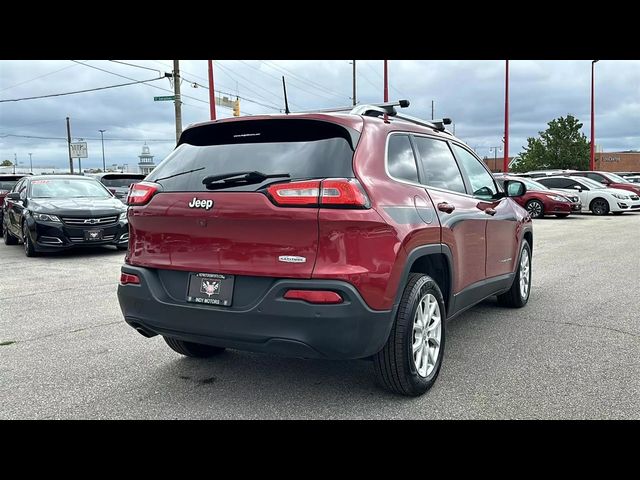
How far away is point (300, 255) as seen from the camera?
125 inches

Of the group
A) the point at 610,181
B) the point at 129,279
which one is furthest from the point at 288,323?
the point at 610,181

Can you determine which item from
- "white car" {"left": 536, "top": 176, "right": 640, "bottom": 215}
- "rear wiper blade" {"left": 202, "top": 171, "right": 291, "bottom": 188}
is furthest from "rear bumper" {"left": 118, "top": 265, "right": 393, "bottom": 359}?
"white car" {"left": 536, "top": 176, "right": 640, "bottom": 215}

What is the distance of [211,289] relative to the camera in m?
3.38

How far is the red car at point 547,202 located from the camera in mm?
20125

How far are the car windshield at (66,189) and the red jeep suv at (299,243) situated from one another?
348 inches

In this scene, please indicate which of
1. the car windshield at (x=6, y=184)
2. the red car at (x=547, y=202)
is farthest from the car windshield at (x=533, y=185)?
the car windshield at (x=6, y=184)

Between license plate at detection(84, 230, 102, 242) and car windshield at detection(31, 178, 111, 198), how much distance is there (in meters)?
1.61

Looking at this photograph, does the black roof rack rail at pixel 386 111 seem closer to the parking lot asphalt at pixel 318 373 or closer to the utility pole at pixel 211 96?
the parking lot asphalt at pixel 318 373

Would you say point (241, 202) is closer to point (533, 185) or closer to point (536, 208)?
point (536, 208)

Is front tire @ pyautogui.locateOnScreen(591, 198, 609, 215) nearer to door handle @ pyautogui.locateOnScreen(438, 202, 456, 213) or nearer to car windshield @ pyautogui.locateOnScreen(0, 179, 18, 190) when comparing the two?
car windshield @ pyautogui.locateOnScreen(0, 179, 18, 190)

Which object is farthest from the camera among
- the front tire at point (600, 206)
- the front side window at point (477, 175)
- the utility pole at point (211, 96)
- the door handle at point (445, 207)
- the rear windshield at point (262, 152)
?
the front tire at point (600, 206)
